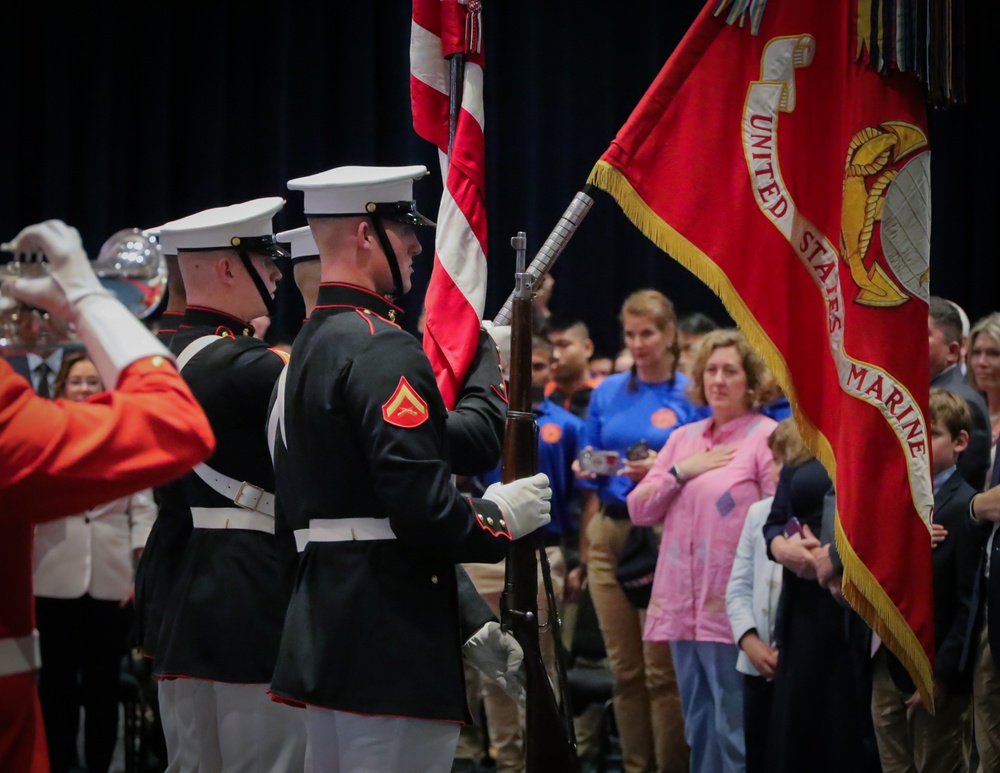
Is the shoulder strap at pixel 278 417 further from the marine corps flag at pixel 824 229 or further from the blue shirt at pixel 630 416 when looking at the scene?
the blue shirt at pixel 630 416

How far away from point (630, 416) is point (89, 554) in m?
1.97

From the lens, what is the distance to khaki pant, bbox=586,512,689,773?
4.18 meters

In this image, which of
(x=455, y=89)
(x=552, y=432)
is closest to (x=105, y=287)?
(x=455, y=89)

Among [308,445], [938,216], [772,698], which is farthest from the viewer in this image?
[938,216]

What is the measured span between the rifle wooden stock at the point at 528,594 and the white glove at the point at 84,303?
1067 millimetres

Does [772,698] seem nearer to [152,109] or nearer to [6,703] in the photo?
[6,703]

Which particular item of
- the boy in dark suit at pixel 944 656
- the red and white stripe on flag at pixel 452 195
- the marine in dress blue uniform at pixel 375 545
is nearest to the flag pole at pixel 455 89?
the red and white stripe on flag at pixel 452 195

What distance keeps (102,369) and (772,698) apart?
2.55m

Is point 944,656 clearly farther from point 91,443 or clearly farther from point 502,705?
point 91,443

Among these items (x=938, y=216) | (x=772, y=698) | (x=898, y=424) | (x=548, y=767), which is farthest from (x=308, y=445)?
(x=938, y=216)

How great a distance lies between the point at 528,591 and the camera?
2.49 metres

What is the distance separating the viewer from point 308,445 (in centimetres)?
217

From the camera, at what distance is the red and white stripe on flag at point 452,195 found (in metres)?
2.64

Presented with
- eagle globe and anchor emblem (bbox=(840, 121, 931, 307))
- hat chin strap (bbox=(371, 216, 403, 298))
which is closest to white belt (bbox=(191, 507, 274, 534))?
hat chin strap (bbox=(371, 216, 403, 298))
